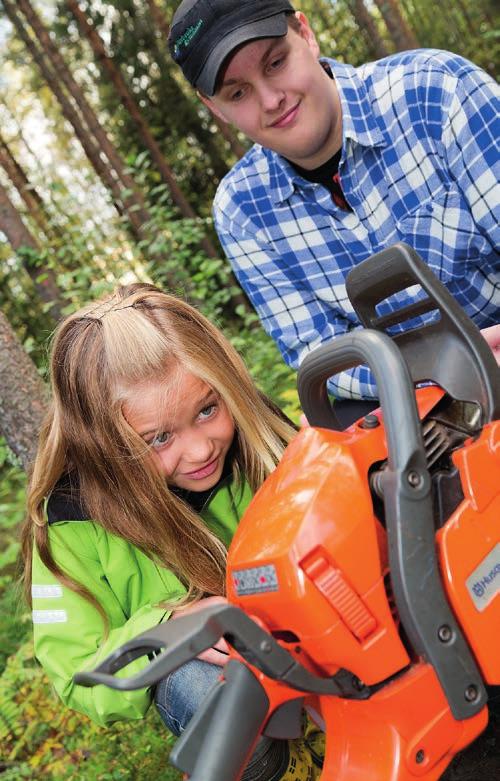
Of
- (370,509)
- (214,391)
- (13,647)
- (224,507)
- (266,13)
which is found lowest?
(13,647)

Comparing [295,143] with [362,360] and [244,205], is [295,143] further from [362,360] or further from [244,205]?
[362,360]

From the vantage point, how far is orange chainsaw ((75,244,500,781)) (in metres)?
1.12

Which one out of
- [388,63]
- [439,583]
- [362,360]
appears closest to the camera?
[439,583]

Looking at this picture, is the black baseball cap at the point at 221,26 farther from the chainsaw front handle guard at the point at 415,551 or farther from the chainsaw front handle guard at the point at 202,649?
the chainsaw front handle guard at the point at 202,649

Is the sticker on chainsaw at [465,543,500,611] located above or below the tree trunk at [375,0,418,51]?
below

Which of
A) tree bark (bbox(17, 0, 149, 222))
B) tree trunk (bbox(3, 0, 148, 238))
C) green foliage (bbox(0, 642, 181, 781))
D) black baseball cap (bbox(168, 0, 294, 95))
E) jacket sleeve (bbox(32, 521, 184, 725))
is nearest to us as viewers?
jacket sleeve (bbox(32, 521, 184, 725))

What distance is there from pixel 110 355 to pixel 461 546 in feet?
3.59

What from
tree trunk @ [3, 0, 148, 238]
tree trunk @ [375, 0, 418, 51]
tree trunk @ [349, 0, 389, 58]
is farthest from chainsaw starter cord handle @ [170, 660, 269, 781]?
tree trunk @ [349, 0, 389, 58]

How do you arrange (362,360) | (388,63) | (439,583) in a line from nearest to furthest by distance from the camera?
(439,583)
(362,360)
(388,63)

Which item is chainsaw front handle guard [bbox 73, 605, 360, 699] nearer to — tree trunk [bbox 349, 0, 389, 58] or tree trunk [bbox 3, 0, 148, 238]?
tree trunk [bbox 3, 0, 148, 238]

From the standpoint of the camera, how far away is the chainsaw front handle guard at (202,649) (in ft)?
3.32

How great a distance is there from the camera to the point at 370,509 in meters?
1.22

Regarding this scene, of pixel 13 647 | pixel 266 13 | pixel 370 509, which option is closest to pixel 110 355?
pixel 370 509

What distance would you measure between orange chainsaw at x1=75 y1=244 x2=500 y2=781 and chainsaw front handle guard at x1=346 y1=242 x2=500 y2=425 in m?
0.01
